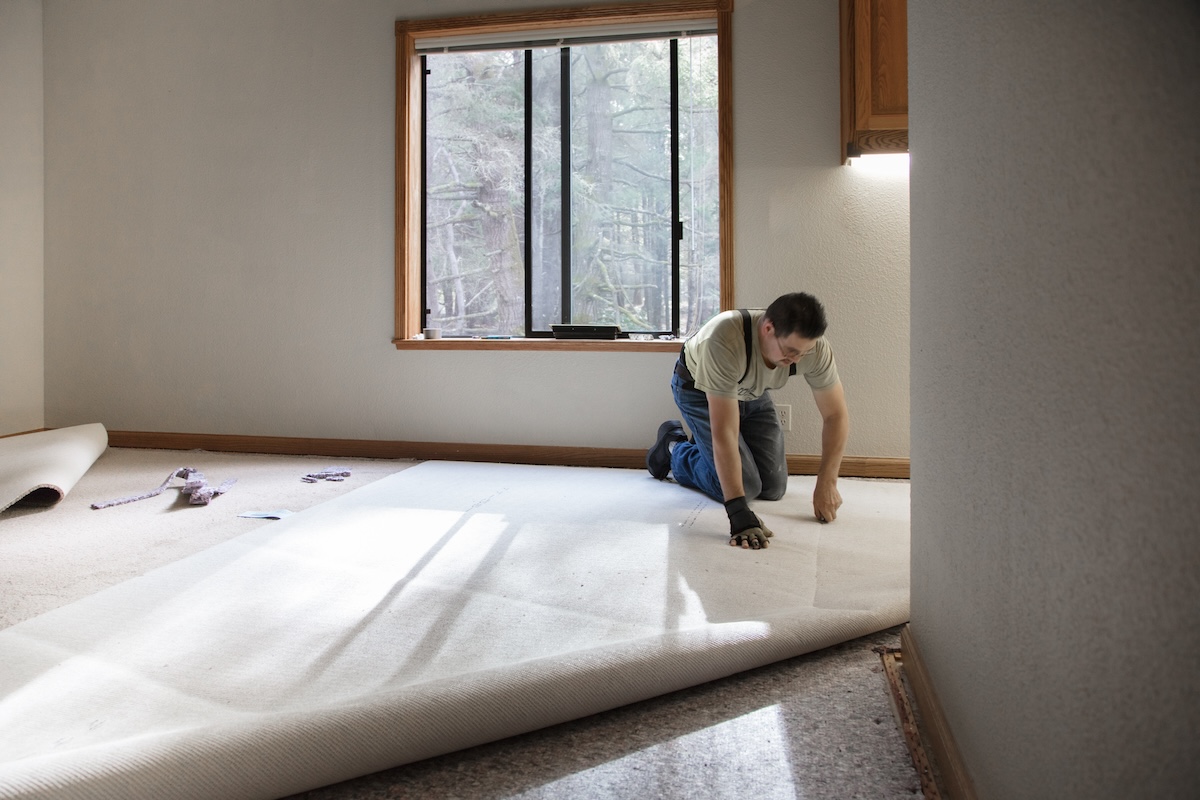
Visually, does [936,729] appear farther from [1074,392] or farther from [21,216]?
[21,216]

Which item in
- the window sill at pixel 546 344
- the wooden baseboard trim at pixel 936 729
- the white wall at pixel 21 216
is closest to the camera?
the wooden baseboard trim at pixel 936 729

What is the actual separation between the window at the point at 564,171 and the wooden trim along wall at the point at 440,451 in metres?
0.54

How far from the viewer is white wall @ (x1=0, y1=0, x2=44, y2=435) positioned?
165 inches

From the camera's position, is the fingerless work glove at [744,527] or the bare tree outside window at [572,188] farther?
the bare tree outside window at [572,188]

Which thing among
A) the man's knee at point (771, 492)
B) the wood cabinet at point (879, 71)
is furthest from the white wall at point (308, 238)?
the man's knee at point (771, 492)

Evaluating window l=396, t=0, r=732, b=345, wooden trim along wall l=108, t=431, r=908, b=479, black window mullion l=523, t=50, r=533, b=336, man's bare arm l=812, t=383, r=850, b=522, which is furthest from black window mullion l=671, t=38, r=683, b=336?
man's bare arm l=812, t=383, r=850, b=522

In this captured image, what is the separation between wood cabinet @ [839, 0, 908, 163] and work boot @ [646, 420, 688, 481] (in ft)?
4.49

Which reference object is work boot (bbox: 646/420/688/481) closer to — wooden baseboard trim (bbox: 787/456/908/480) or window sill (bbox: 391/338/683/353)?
window sill (bbox: 391/338/683/353)

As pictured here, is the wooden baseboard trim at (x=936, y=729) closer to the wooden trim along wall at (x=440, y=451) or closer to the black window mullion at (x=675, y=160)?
the wooden trim along wall at (x=440, y=451)

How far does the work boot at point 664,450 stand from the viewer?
3436 millimetres

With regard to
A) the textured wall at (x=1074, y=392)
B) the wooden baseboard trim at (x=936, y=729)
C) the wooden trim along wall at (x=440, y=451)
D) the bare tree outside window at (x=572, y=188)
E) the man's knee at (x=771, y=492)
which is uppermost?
the bare tree outside window at (x=572, y=188)

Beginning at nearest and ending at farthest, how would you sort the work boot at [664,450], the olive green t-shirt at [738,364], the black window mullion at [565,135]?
the olive green t-shirt at [738,364] → the work boot at [664,450] → the black window mullion at [565,135]

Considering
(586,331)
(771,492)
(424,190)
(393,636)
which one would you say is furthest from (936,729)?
(424,190)

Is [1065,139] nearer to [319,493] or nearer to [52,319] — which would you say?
[319,493]
